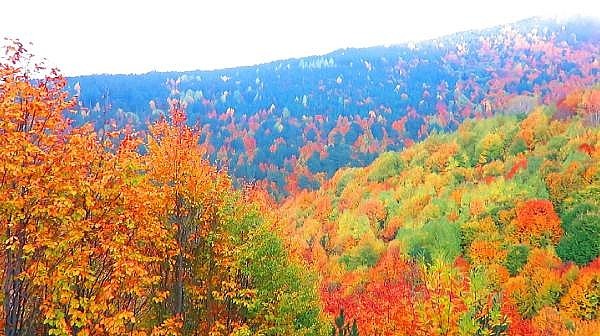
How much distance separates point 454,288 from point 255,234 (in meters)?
23.3

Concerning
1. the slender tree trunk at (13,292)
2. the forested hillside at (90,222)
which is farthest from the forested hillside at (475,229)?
the slender tree trunk at (13,292)

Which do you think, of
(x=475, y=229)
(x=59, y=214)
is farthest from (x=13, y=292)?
(x=475, y=229)

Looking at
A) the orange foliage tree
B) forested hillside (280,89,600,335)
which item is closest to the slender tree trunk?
the orange foliage tree

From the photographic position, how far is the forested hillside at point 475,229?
6819cm

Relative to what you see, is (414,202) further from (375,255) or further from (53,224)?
(53,224)

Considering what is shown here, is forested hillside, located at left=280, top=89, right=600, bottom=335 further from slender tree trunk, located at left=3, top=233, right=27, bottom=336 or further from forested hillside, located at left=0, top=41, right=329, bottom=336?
slender tree trunk, located at left=3, top=233, right=27, bottom=336

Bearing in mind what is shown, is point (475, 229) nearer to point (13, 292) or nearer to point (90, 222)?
point (90, 222)

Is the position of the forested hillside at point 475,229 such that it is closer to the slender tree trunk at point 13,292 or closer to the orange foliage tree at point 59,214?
the orange foliage tree at point 59,214

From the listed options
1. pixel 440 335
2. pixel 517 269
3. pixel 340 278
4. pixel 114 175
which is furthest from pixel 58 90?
pixel 340 278

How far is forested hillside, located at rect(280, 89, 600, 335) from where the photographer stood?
224 ft

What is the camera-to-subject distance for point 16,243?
10555 millimetres

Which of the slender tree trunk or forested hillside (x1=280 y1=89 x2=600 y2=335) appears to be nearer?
the slender tree trunk

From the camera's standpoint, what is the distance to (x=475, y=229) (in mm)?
105750

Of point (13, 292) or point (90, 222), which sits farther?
point (90, 222)
